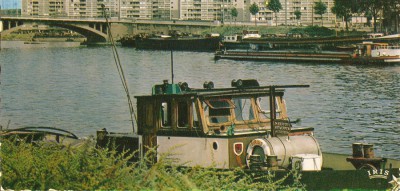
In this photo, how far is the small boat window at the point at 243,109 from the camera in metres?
13.2

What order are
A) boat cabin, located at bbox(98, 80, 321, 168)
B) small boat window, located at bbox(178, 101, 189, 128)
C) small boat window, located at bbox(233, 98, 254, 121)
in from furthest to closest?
small boat window, located at bbox(233, 98, 254, 121) < small boat window, located at bbox(178, 101, 189, 128) < boat cabin, located at bbox(98, 80, 321, 168)

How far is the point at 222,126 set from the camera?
13.0m

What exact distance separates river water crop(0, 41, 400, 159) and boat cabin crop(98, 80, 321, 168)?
1164 centimetres

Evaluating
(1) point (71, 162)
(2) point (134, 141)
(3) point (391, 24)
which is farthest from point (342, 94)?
(3) point (391, 24)

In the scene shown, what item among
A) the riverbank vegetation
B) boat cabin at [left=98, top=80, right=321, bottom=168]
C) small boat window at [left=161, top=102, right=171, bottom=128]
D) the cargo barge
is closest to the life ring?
boat cabin at [left=98, top=80, right=321, bottom=168]

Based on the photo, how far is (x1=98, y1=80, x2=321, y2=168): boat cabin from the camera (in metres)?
12.6

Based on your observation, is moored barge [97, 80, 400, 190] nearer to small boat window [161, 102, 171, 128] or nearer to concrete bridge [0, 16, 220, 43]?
small boat window [161, 102, 171, 128]

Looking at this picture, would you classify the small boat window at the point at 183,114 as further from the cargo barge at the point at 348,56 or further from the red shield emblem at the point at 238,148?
the cargo barge at the point at 348,56

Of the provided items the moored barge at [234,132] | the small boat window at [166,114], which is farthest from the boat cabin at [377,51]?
the small boat window at [166,114]

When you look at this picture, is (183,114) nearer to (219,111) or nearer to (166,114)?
(166,114)

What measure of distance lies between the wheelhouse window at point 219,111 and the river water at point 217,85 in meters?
12.1

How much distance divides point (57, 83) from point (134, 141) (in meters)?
41.9

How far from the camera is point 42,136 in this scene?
14367 millimetres

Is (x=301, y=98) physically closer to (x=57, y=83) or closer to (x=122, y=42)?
(x=57, y=83)
